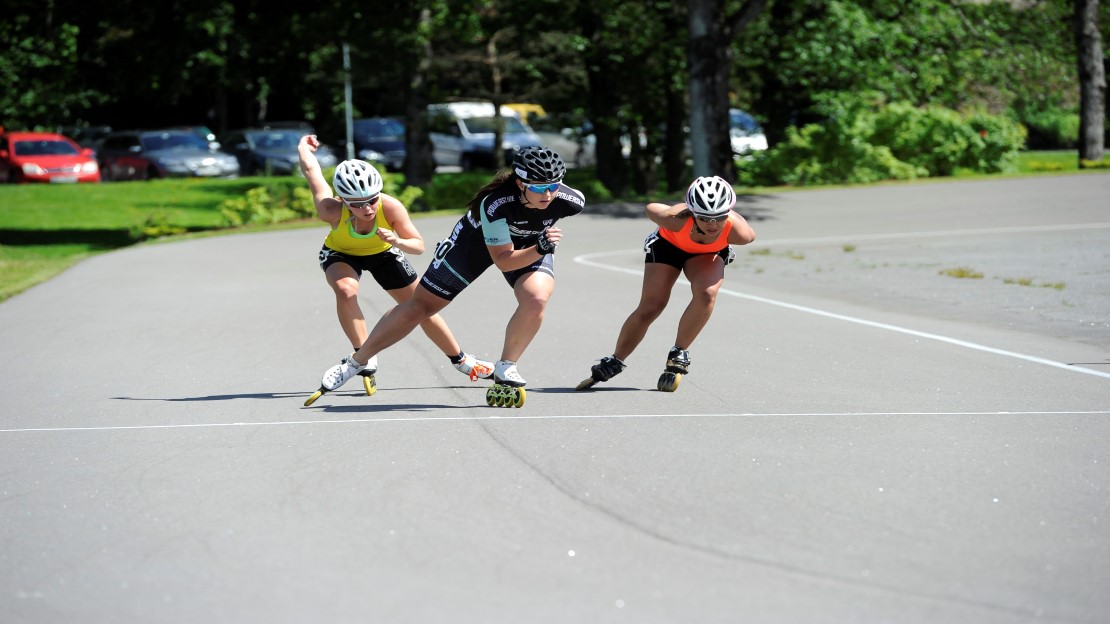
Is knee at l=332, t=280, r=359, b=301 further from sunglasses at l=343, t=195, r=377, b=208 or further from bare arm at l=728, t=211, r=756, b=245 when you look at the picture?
bare arm at l=728, t=211, r=756, b=245

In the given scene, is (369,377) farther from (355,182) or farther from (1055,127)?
(1055,127)

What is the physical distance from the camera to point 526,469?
6.87 meters

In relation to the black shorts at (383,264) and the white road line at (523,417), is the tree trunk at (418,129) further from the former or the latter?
the white road line at (523,417)

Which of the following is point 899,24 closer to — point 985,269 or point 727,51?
point 727,51

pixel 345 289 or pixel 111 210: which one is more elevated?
pixel 345 289

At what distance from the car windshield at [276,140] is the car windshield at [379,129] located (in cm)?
256

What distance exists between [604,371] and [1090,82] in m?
29.2

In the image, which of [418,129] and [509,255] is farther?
[418,129]

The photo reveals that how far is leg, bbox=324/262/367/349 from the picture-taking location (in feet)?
31.1

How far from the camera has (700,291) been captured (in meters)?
9.27

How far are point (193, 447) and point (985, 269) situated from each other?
1227 cm

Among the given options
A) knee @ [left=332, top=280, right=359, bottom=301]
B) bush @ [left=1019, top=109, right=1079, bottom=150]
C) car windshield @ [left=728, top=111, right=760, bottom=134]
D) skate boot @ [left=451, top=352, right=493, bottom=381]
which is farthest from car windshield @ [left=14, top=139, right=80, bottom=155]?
bush @ [left=1019, top=109, right=1079, bottom=150]

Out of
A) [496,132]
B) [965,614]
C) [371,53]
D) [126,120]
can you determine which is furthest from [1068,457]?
[126,120]

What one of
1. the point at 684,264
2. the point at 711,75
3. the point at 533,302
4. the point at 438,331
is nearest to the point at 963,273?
the point at 684,264
